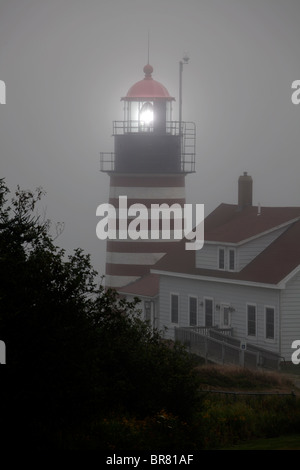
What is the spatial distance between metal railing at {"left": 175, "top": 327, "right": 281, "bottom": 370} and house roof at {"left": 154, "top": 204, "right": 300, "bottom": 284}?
2.13 metres

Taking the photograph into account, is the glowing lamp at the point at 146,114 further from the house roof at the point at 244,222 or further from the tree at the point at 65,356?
the tree at the point at 65,356

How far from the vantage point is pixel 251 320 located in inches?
1641

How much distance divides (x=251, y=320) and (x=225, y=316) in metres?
1.73

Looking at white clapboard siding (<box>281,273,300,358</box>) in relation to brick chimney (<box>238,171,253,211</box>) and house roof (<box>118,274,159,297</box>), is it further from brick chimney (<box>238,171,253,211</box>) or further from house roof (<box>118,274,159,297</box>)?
house roof (<box>118,274,159,297</box>)

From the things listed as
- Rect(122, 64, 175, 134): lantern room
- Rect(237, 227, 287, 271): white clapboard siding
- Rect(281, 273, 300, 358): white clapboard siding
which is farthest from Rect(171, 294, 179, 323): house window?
Rect(122, 64, 175, 134): lantern room

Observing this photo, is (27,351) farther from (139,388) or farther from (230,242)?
(230,242)

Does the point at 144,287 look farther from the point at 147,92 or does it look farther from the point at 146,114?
the point at 147,92

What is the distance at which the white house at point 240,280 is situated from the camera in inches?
1596

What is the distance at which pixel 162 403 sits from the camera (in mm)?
24297

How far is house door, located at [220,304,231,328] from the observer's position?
141 ft

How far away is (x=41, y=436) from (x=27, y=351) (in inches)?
58.8

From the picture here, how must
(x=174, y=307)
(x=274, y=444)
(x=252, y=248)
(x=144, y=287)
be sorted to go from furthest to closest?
(x=144, y=287), (x=174, y=307), (x=252, y=248), (x=274, y=444)

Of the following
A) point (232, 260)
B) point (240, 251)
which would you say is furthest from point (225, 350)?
point (240, 251)

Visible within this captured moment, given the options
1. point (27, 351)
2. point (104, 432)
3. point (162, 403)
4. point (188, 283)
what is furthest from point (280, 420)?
point (188, 283)
